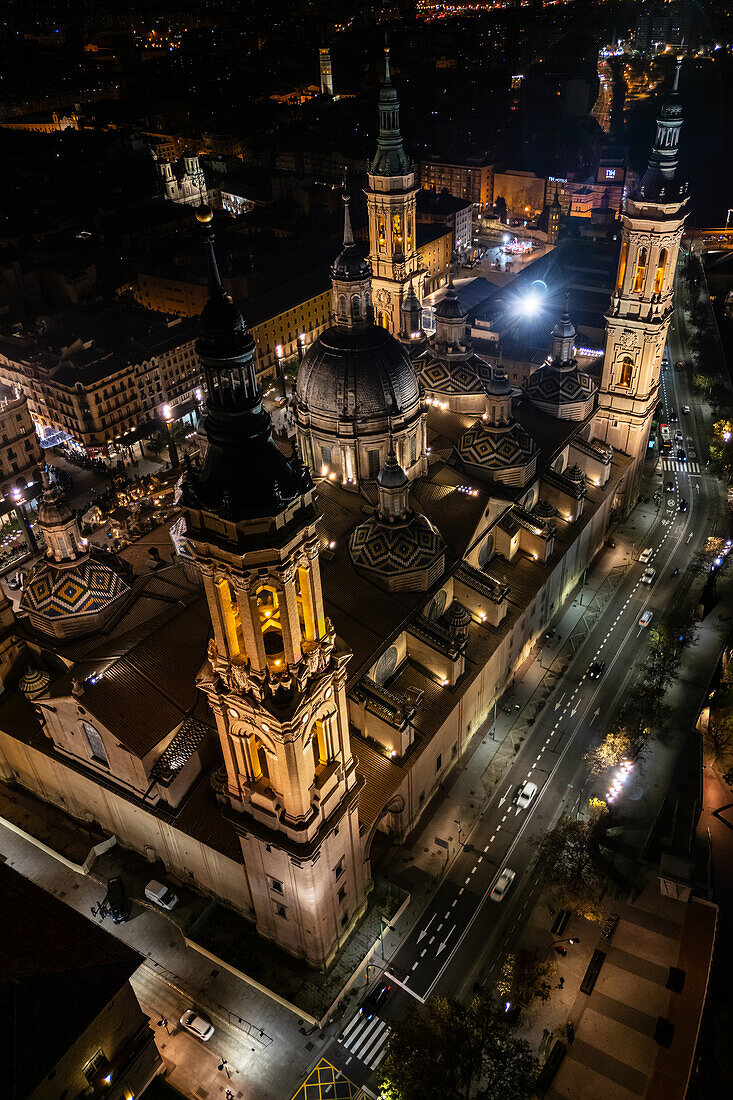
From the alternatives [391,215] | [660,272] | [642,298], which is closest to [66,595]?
[391,215]

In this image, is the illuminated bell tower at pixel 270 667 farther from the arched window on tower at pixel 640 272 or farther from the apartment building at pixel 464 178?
the apartment building at pixel 464 178

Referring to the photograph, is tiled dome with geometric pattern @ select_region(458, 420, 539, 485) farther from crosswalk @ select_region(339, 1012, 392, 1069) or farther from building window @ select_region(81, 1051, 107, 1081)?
building window @ select_region(81, 1051, 107, 1081)

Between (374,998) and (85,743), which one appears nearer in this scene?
(374,998)

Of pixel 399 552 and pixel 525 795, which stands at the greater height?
pixel 399 552

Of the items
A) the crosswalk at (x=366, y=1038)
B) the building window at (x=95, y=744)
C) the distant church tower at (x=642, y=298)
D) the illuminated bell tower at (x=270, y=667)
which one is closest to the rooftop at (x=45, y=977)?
the building window at (x=95, y=744)

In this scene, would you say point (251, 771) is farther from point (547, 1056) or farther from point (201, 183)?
point (201, 183)

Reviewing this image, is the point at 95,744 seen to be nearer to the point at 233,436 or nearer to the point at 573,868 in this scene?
the point at 233,436
